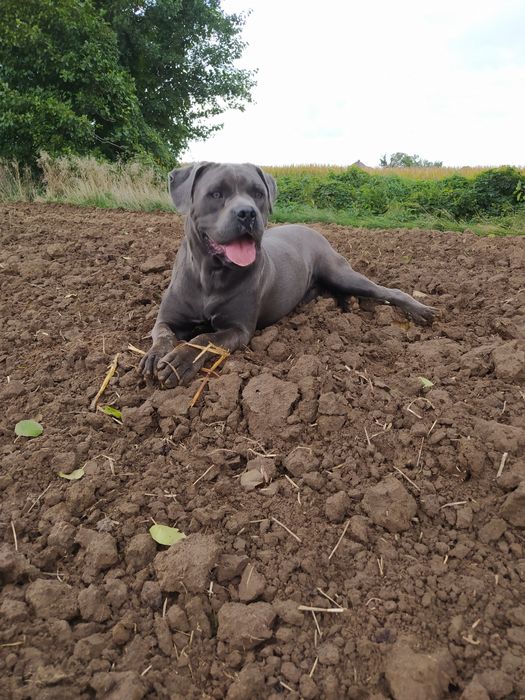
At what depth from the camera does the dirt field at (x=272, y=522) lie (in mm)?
1562

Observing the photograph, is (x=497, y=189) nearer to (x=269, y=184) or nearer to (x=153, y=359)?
(x=269, y=184)

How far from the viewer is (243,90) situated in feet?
57.3

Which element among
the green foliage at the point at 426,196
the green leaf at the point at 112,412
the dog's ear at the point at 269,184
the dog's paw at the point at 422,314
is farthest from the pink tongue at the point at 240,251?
the green foliage at the point at 426,196

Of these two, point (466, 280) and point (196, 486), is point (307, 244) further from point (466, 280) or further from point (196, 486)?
point (196, 486)

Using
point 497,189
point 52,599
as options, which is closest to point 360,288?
point 52,599

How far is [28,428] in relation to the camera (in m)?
2.65

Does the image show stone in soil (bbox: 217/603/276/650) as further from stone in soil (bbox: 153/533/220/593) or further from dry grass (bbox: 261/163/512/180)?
dry grass (bbox: 261/163/512/180)

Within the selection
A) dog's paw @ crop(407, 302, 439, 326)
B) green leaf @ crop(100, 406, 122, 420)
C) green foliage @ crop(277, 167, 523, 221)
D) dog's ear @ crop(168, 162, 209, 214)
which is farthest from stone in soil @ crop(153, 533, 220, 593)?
green foliage @ crop(277, 167, 523, 221)

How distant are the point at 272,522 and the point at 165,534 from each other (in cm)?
41

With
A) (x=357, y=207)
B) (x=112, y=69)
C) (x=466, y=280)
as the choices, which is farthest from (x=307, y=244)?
(x=112, y=69)

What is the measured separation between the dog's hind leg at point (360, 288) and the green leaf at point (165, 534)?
9.10ft

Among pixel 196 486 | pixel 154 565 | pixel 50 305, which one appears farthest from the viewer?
pixel 50 305

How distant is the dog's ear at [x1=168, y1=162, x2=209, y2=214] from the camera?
348 cm

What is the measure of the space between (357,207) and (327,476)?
35.5 feet
